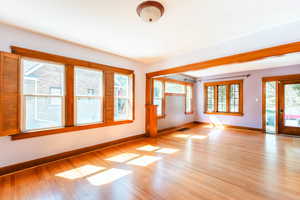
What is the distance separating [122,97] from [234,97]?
5263 mm

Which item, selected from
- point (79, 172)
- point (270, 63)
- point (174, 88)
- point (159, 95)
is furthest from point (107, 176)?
point (270, 63)

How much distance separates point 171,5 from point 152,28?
2.21ft

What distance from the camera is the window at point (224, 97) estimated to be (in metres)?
6.21

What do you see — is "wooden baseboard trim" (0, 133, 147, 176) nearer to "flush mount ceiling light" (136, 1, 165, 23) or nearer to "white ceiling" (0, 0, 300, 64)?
"white ceiling" (0, 0, 300, 64)

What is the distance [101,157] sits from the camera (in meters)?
3.10

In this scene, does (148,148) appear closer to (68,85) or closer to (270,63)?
(68,85)

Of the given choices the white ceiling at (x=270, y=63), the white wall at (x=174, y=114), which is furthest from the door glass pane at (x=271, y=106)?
the white wall at (x=174, y=114)

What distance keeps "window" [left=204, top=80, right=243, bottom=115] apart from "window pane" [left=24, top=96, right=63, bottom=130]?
661 cm

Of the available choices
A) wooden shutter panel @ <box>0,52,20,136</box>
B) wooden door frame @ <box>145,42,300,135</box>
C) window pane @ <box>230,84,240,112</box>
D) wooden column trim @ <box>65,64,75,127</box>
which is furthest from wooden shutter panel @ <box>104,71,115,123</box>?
window pane @ <box>230,84,240,112</box>

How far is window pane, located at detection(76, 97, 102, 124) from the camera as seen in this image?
132 inches

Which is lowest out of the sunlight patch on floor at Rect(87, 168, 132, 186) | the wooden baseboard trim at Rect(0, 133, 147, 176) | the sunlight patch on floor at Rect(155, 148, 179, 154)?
the sunlight patch on floor at Rect(155, 148, 179, 154)

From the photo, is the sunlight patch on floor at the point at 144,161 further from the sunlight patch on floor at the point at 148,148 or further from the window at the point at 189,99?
the window at the point at 189,99

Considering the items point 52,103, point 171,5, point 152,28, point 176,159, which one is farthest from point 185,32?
point 52,103

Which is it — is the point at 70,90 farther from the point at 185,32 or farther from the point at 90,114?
the point at 185,32
